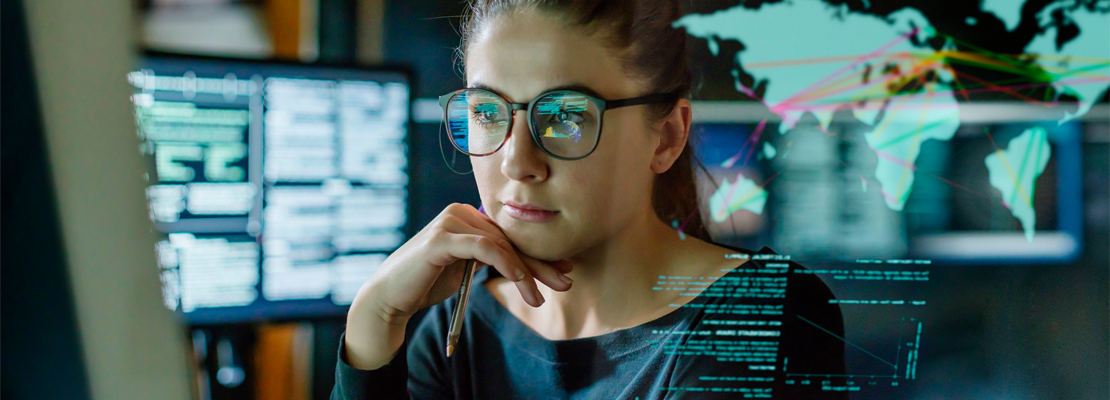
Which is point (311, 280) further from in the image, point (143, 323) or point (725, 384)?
point (725, 384)

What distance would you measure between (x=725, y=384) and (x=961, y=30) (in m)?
0.50

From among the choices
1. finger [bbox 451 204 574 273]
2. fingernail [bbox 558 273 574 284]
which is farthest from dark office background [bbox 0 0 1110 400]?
fingernail [bbox 558 273 574 284]

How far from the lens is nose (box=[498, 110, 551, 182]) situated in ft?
1.90

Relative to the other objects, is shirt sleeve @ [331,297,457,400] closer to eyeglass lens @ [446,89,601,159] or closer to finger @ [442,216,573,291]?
finger @ [442,216,573,291]

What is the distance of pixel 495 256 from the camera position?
61 centimetres

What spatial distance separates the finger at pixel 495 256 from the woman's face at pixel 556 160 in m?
0.02

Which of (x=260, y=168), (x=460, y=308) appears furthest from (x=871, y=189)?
(x=260, y=168)

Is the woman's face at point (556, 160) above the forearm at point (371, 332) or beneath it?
above

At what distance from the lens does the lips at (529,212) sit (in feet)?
1.99

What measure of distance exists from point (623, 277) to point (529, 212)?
0.48ft

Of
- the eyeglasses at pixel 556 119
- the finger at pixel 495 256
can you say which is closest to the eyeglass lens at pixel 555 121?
the eyeglasses at pixel 556 119

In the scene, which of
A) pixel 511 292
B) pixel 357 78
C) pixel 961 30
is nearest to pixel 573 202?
pixel 511 292

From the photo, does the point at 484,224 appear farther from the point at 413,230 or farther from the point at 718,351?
the point at 718,351

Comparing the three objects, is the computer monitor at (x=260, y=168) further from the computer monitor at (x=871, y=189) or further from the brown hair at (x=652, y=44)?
the computer monitor at (x=871, y=189)
